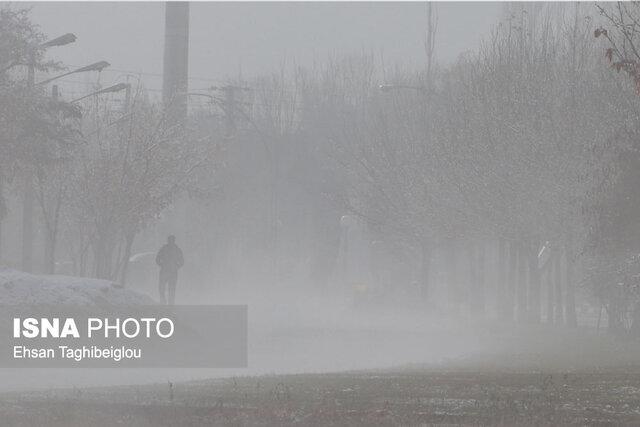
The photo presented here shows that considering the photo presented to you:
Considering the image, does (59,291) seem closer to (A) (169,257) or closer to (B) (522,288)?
(A) (169,257)

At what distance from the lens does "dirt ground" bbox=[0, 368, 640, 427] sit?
15.6 meters

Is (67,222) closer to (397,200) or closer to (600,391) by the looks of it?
(397,200)

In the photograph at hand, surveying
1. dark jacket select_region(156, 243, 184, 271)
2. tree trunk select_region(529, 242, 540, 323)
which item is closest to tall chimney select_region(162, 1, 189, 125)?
tree trunk select_region(529, 242, 540, 323)

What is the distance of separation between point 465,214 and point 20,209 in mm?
32733

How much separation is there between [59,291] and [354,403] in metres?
16.9

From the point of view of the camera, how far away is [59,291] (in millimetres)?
32719

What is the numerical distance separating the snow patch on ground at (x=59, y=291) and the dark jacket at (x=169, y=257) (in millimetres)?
5514

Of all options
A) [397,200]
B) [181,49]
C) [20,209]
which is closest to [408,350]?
[397,200]

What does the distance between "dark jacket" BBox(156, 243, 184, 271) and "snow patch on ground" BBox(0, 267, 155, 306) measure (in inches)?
217

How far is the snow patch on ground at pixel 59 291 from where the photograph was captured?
31.6 meters

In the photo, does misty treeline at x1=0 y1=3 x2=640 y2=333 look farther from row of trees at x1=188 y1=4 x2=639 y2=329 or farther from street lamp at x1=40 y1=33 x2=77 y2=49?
street lamp at x1=40 y1=33 x2=77 y2=49

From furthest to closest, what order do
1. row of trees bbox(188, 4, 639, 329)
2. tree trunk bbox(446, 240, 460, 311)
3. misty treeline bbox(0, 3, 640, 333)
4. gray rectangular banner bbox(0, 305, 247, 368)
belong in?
tree trunk bbox(446, 240, 460, 311), misty treeline bbox(0, 3, 640, 333), row of trees bbox(188, 4, 639, 329), gray rectangular banner bbox(0, 305, 247, 368)

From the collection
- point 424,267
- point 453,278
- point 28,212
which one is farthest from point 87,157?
point 453,278

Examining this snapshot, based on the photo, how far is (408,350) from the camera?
3950cm
